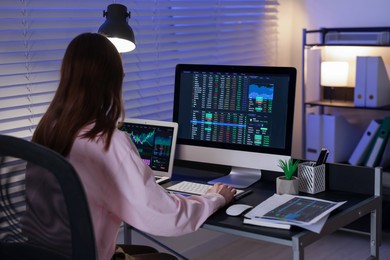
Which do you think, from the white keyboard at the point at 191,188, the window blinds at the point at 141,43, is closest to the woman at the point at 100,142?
the white keyboard at the point at 191,188

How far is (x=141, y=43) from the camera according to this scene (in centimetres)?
355

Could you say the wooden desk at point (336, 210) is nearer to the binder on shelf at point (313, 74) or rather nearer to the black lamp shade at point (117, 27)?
the black lamp shade at point (117, 27)

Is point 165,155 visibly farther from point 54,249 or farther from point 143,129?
point 54,249

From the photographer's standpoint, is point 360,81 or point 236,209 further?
point 360,81

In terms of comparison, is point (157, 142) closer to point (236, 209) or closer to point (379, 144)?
point (236, 209)

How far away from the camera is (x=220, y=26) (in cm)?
405

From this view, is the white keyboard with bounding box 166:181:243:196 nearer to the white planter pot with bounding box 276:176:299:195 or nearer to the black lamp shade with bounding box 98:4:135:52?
the white planter pot with bounding box 276:176:299:195

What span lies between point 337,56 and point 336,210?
239cm

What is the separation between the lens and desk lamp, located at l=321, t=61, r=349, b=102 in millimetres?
4270

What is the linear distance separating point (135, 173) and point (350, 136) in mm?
2660

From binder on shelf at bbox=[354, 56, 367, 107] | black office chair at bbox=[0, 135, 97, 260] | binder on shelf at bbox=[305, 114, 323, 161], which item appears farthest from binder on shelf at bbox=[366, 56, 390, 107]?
black office chair at bbox=[0, 135, 97, 260]

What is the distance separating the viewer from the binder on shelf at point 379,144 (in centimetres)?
409

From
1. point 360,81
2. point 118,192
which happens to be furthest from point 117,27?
point 360,81

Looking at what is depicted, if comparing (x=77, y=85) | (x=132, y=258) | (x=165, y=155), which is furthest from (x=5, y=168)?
(x=165, y=155)
